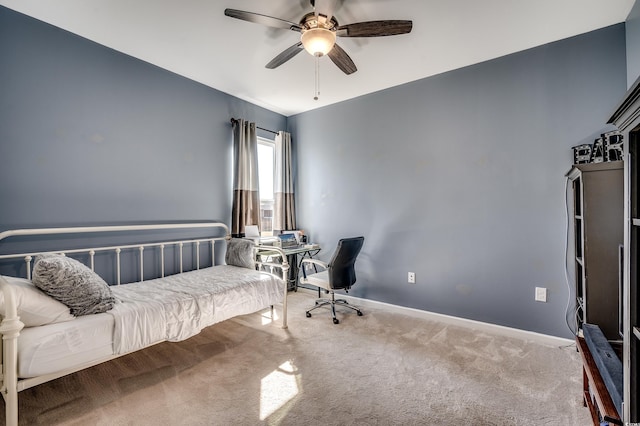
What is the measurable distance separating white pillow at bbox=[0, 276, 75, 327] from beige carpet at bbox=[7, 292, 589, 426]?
0.56m

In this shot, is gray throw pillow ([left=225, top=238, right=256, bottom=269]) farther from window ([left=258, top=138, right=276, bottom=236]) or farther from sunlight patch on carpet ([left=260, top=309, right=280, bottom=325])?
window ([left=258, top=138, right=276, bottom=236])

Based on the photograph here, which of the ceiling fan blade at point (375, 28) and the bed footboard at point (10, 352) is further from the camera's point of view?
the ceiling fan blade at point (375, 28)

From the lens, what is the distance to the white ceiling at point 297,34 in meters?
1.96

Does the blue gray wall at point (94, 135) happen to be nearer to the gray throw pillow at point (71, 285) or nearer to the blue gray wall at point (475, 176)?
the gray throw pillow at point (71, 285)

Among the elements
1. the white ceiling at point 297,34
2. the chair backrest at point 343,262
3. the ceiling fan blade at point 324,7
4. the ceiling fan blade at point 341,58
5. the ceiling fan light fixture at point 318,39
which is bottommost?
the chair backrest at point 343,262

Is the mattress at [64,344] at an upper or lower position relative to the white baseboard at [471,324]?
upper

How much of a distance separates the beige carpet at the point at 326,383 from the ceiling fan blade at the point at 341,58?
2335 millimetres

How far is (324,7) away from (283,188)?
249cm

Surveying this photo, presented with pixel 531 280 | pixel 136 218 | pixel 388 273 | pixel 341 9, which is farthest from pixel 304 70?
pixel 531 280

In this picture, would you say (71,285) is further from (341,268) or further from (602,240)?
(602,240)

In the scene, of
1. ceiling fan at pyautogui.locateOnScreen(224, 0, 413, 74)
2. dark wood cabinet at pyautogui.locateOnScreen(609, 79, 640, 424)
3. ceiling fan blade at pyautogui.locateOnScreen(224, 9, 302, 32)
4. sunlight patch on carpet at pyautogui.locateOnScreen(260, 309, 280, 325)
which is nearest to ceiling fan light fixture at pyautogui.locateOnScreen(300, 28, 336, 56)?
ceiling fan at pyautogui.locateOnScreen(224, 0, 413, 74)

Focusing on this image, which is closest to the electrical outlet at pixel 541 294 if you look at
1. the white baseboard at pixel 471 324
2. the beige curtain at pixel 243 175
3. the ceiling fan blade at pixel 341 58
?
the white baseboard at pixel 471 324

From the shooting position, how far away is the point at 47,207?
2.14 meters

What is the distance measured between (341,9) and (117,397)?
294 centimetres
